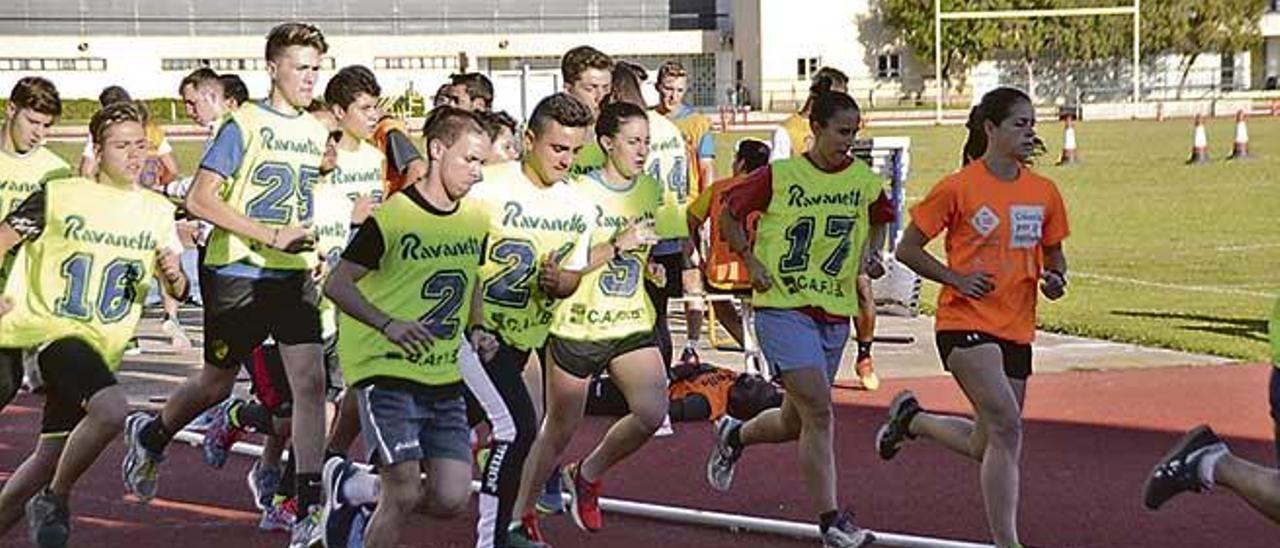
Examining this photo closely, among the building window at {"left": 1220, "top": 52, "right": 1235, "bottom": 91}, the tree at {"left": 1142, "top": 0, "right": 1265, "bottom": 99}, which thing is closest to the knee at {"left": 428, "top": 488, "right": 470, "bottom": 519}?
the tree at {"left": 1142, "top": 0, "right": 1265, "bottom": 99}

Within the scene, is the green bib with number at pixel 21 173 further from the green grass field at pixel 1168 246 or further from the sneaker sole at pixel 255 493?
the green grass field at pixel 1168 246

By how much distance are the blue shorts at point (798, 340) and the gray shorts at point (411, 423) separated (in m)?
1.54

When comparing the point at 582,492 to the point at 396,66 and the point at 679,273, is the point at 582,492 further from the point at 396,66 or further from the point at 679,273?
the point at 396,66

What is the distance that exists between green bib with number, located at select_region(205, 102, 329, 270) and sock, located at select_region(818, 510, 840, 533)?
2.26 meters

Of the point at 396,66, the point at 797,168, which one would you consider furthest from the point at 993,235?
the point at 396,66

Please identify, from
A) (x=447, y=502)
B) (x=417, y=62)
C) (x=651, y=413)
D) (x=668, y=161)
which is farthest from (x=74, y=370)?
(x=417, y=62)

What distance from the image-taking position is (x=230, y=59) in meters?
96.1

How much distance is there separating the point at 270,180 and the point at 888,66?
88108 millimetres

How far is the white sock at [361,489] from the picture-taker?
7.18 meters

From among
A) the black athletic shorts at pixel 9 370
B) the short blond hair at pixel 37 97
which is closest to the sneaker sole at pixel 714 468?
the black athletic shorts at pixel 9 370

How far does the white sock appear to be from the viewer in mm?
7184

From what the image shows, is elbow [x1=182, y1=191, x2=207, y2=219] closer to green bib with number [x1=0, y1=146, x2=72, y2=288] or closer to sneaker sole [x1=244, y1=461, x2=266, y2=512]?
green bib with number [x1=0, y1=146, x2=72, y2=288]

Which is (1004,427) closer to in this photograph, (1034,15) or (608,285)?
(608,285)

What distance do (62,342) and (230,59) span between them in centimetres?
9066
